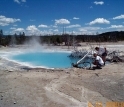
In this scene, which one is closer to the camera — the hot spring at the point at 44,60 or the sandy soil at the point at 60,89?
the sandy soil at the point at 60,89

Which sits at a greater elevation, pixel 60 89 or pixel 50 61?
pixel 60 89

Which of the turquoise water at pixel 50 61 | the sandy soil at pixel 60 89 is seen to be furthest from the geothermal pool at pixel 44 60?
the sandy soil at pixel 60 89

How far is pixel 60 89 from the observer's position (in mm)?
6867

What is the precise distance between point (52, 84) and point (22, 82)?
1.14m

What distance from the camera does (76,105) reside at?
18.1 ft

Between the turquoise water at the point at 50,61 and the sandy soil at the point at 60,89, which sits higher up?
the sandy soil at the point at 60,89

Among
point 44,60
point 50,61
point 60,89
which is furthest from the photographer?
point 44,60

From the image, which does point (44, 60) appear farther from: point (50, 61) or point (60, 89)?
point (60, 89)

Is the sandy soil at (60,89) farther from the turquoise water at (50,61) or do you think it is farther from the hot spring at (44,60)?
the turquoise water at (50,61)

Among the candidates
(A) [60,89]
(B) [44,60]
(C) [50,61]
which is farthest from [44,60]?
(A) [60,89]

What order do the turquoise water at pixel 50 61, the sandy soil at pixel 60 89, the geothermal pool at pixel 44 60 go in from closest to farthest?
the sandy soil at pixel 60 89 → the geothermal pool at pixel 44 60 → the turquoise water at pixel 50 61

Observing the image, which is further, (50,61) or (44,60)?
(44,60)

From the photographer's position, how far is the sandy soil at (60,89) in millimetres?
5836

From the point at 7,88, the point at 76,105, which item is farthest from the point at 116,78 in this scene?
the point at 7,88
